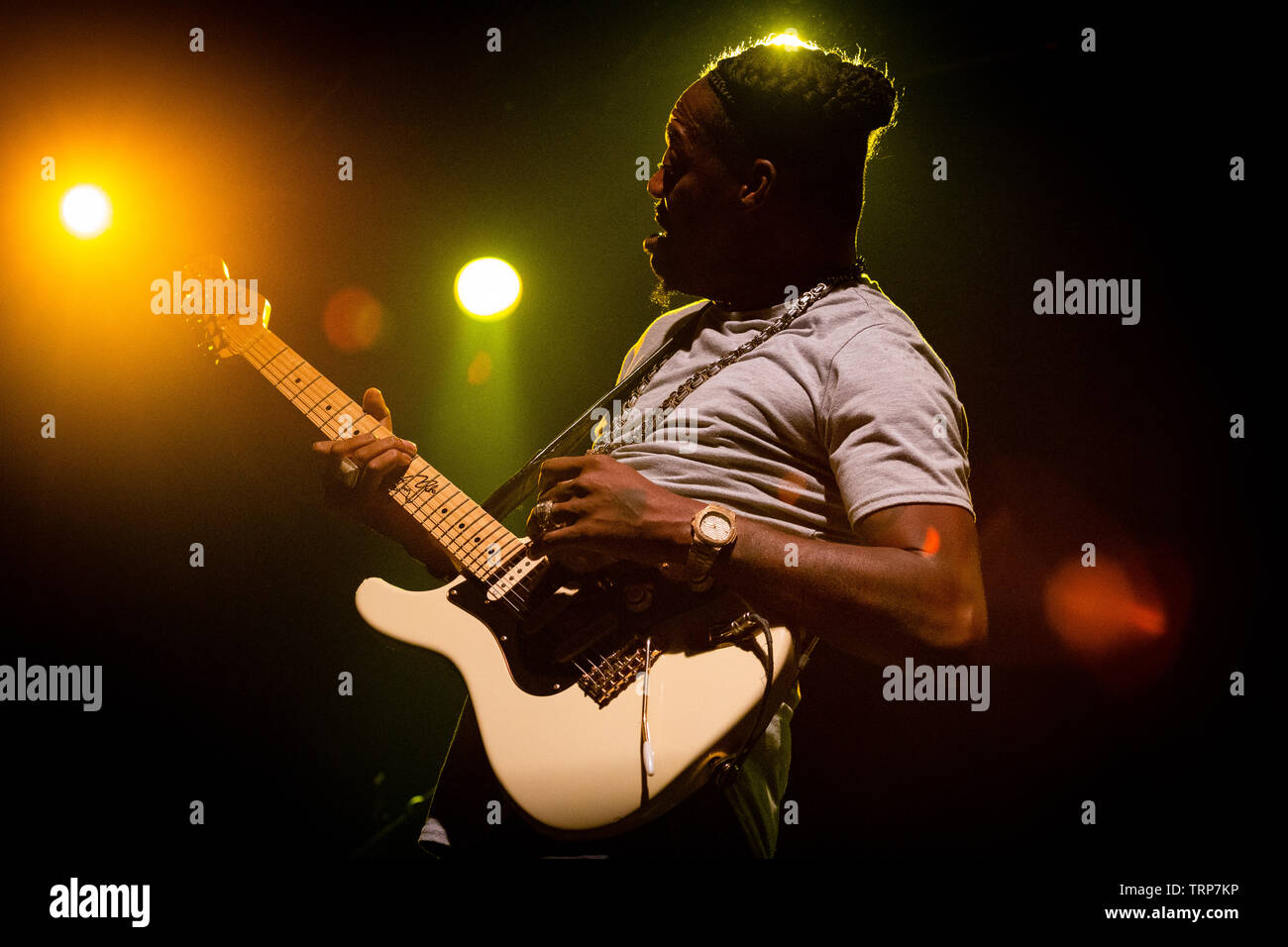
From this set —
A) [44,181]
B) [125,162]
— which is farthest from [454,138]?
[44,181]

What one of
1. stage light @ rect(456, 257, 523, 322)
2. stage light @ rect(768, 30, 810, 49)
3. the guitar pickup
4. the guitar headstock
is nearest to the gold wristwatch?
the guitar pickup

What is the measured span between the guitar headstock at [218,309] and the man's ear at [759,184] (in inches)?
52.4

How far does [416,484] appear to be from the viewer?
183 centimetres

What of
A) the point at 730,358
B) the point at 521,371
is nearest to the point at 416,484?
the point at 730,358

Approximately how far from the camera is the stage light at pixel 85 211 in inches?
111

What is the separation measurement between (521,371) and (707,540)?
1925 mm

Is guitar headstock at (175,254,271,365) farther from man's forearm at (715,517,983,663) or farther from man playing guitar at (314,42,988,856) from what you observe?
man's forearm at (715,517,983,663)

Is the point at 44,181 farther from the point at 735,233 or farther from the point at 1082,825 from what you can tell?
the point at 1082,825

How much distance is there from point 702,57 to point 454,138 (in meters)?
0.98

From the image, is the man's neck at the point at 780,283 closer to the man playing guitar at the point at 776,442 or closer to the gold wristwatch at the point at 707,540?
the man playing guitar at the point at 776,442

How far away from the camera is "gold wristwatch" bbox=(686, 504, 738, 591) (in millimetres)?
1376

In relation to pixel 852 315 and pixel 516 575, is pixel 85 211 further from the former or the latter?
pixel 852 315

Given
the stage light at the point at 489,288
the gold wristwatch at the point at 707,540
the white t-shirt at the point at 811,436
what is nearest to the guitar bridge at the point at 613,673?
the gold wristwatch at the point at 707,540
